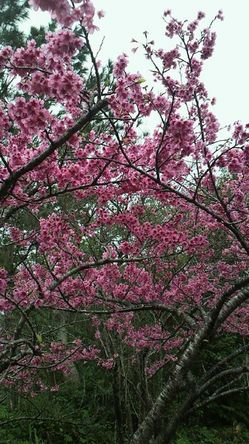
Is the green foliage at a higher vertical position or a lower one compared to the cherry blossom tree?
lower

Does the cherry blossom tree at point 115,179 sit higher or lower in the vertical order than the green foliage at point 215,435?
higher

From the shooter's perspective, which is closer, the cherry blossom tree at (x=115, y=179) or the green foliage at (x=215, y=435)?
the cherry blossom tree at (x=115, y=179)

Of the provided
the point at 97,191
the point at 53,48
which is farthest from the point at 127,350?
the point at 53,48

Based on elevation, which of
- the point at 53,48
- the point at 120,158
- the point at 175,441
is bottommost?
the point at 175,441

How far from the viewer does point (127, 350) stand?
288 inches

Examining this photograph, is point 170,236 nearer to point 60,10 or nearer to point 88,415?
point 60,10

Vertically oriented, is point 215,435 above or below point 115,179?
below

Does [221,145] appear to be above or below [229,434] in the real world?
above

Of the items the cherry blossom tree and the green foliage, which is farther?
the green foliage

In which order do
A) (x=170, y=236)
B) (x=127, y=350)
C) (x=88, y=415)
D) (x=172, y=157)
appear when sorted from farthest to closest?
(x=88, y=415) → (x=127, y=350) → (x=170, y=236) → (x=172, y=157)

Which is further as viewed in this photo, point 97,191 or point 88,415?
point 88,415

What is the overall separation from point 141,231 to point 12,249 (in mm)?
3385

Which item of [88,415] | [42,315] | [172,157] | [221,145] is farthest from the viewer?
[42,315]

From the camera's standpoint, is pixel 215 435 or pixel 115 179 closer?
pixel 115 179
